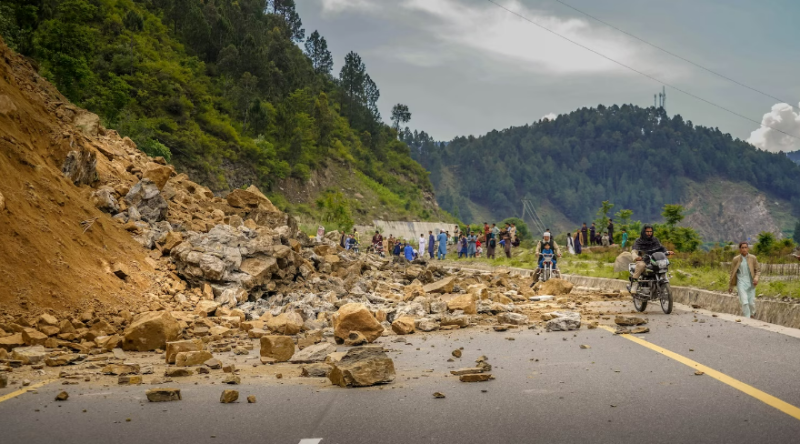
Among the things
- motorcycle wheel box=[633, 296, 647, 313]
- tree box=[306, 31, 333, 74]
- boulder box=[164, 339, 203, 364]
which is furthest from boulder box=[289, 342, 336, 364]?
tree box=[306, 31, 333, 74]

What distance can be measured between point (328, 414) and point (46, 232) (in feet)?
28.3

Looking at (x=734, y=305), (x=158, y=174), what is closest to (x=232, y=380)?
(x=734, y=305)

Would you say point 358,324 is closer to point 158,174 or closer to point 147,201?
point 147,201

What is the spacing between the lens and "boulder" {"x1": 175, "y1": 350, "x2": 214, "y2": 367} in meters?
8.27

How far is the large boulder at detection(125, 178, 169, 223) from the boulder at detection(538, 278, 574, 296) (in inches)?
402

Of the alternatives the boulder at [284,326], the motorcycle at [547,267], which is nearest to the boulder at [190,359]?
the boulder at [284,326]

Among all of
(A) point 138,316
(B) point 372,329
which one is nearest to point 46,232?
(A) point 138,316

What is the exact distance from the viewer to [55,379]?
24.5ft

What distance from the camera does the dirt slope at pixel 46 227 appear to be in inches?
424

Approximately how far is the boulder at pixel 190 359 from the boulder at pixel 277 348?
819 millimetres

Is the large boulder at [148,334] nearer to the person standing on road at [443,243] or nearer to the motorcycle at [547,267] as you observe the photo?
the motorcycle at [547,267]

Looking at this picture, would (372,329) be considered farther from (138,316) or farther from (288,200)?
(288,200)

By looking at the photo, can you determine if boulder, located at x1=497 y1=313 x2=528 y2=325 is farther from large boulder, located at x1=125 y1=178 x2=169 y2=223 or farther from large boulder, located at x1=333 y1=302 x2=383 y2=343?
large boulder, located at x1=125 y1=178 x2=169 y2=223

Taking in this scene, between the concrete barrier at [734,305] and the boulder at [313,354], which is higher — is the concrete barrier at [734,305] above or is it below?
above
